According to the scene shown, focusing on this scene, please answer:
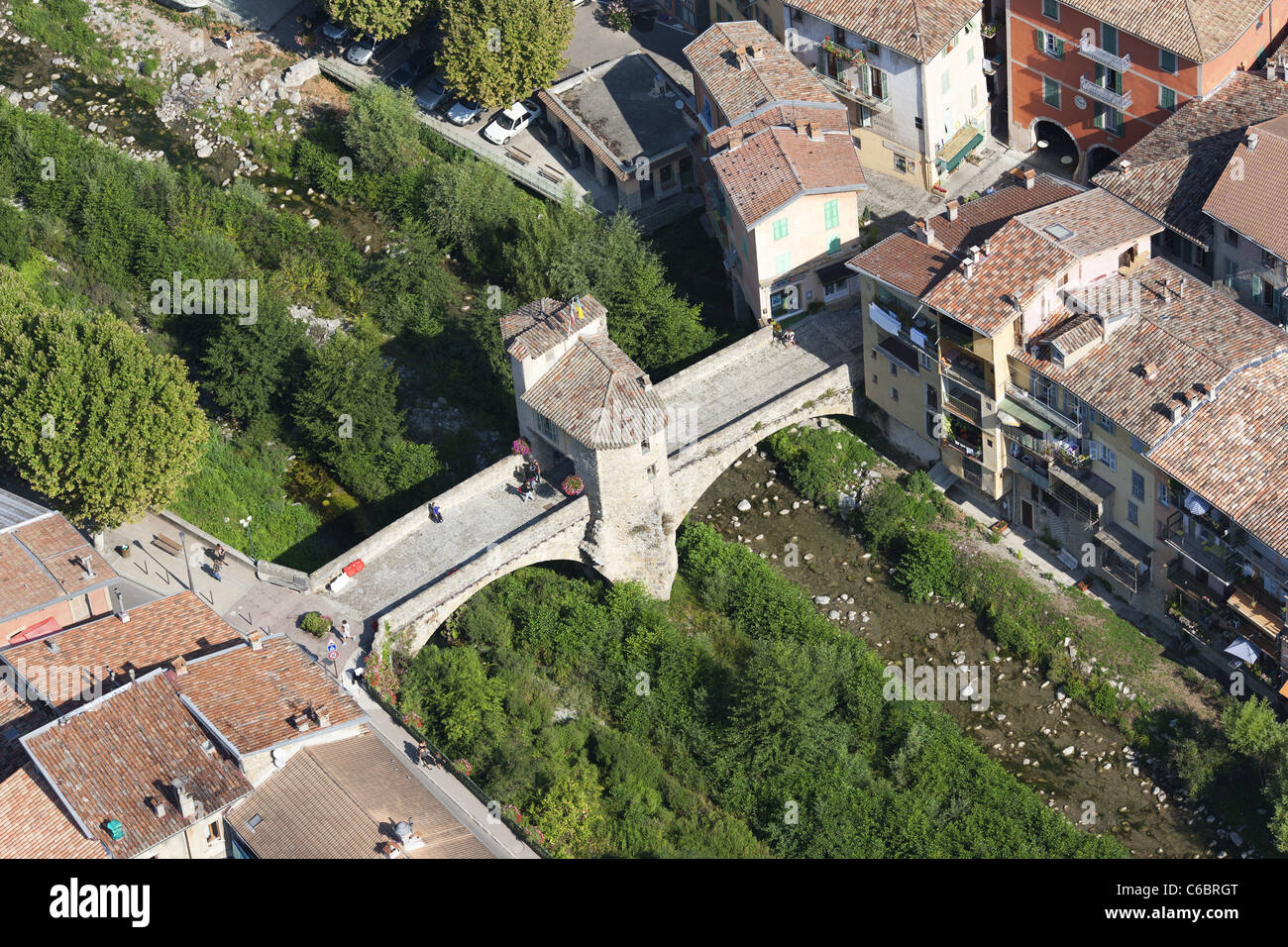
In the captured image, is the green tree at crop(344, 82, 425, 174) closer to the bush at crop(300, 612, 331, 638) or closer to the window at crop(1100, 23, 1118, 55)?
the bush at crop(300, 612, 331, 638)

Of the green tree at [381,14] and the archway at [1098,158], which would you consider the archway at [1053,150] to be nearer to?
the archway at [1098,158]

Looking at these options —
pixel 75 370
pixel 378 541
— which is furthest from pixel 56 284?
pixel 378 541

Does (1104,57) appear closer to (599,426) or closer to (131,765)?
(599,426)

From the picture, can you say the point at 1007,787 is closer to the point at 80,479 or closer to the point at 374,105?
the point at 80,479

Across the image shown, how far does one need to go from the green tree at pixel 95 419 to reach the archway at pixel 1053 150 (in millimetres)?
39792

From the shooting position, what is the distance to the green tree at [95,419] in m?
83.5

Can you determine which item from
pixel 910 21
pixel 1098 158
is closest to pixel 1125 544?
pixel 1098 158

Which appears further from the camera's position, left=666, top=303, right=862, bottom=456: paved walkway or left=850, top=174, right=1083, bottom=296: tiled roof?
left=666, top=303, right=862, bottom=456: paved walkway

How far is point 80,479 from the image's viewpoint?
83312 millimetres

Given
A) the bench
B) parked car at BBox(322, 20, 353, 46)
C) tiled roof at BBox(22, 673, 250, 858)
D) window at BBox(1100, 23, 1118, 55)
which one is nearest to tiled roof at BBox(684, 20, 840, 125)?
window at BBox(1100, 23, 1118, 55)

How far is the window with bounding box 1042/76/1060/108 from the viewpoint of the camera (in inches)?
3723

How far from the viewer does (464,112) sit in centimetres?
10438

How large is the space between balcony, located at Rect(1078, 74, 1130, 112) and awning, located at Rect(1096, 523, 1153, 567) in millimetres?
20341

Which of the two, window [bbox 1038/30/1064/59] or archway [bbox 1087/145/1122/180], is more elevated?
window [bbox 1038/30/1064/59]
